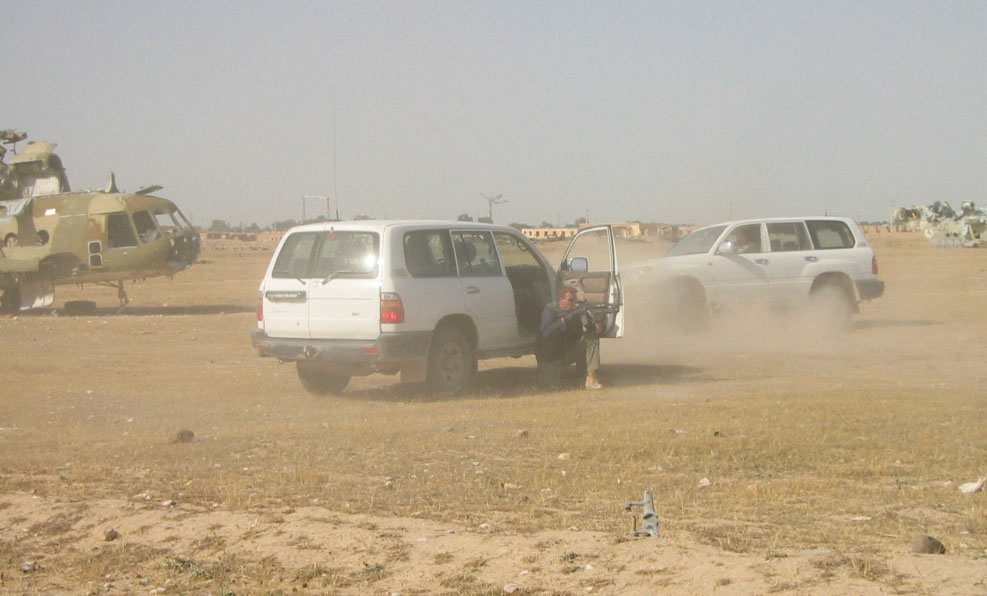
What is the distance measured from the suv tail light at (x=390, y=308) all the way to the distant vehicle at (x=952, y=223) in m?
46.6

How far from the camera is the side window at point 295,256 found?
12.2m

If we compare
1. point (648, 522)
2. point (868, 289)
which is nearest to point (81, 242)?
point (868, 289)

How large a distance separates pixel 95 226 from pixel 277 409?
51.9 feet

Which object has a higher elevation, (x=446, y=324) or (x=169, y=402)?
(x=446, y=324)

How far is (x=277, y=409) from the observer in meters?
11.9

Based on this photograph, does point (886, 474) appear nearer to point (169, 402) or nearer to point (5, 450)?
point (5, 450)

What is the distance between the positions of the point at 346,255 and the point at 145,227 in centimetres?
1552

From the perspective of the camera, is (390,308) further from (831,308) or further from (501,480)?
(831,308)

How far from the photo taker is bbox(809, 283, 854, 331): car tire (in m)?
19.1

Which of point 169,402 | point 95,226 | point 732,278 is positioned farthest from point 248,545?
→ point 95,226

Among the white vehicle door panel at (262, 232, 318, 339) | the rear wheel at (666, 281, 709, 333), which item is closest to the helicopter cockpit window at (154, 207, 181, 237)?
the rear wheel at (666, 281, 709, 333)

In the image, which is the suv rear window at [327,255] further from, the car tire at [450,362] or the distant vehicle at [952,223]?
the distant vehicle at [952,223]

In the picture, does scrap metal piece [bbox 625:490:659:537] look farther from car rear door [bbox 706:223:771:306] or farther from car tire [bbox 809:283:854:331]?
car tire [bbox 809:283:854:331]

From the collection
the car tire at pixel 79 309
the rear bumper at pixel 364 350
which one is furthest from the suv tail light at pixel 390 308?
the car tire at pixel 79 309
